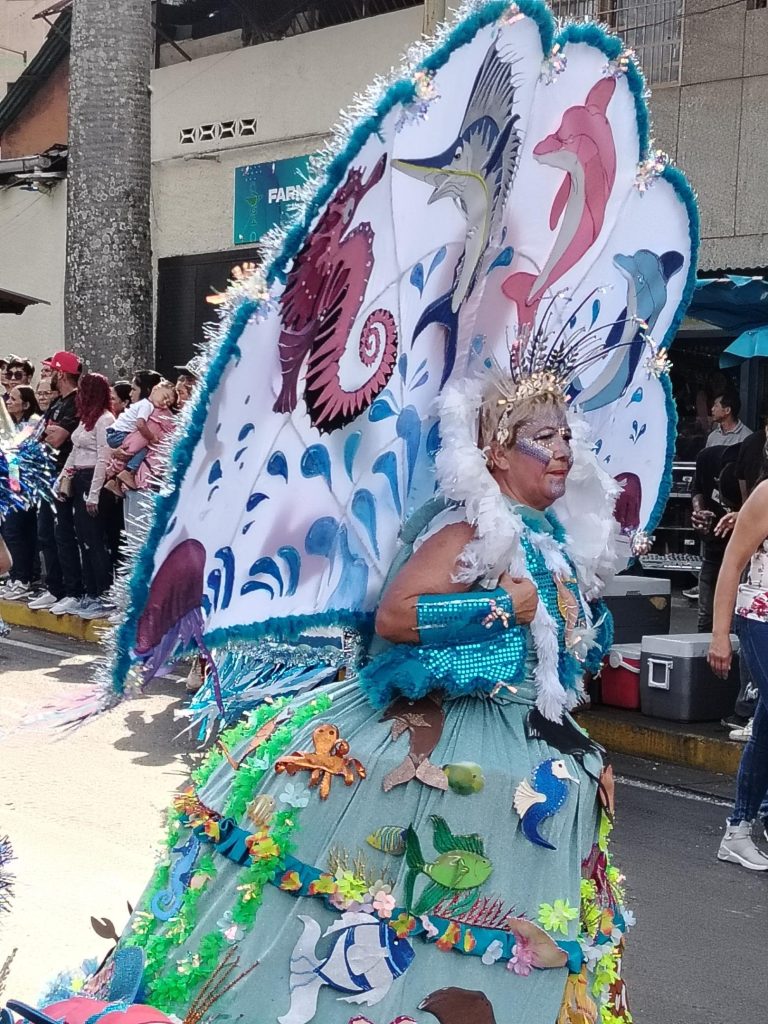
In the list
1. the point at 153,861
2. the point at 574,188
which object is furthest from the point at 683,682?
the point at 574,188

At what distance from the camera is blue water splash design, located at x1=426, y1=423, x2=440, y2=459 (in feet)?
10.4

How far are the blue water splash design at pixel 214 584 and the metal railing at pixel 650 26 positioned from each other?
1155cm

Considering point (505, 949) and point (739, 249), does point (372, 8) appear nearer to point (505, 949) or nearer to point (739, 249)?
point (739, 249)

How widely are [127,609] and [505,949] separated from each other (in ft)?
3.53

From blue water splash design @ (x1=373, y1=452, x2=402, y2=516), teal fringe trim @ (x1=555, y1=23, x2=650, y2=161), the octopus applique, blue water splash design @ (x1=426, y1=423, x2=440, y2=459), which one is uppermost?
teal fringe trim @ (x1=555, y1=23, x2=650, y2=161)

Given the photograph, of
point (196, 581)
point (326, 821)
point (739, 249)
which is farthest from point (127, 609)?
point (739, 249)

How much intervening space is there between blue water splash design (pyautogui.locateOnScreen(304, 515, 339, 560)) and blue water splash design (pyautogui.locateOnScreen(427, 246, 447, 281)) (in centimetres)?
59

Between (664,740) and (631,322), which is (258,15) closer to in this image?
(664,740)

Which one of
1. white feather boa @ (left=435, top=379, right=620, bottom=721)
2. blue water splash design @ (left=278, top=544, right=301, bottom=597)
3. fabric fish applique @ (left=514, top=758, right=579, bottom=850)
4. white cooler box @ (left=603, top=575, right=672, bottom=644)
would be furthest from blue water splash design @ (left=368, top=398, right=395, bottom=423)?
white cooler box @ (left=603, top=575, right=672, bottom=644)

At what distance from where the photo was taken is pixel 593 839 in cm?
307

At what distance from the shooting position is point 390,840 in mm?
2865

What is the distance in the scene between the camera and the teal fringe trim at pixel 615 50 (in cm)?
324

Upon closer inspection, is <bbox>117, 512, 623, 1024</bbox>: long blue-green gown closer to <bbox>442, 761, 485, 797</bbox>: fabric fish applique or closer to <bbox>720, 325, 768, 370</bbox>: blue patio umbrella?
<bbox>442, 761, 485, 797</bbox>: fabric fish applique

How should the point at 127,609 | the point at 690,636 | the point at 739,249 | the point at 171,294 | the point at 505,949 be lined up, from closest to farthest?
the point at 127,609 → the point at 505,949 → the point at 690,636 → the point at 739,249 → the point at 171,294
